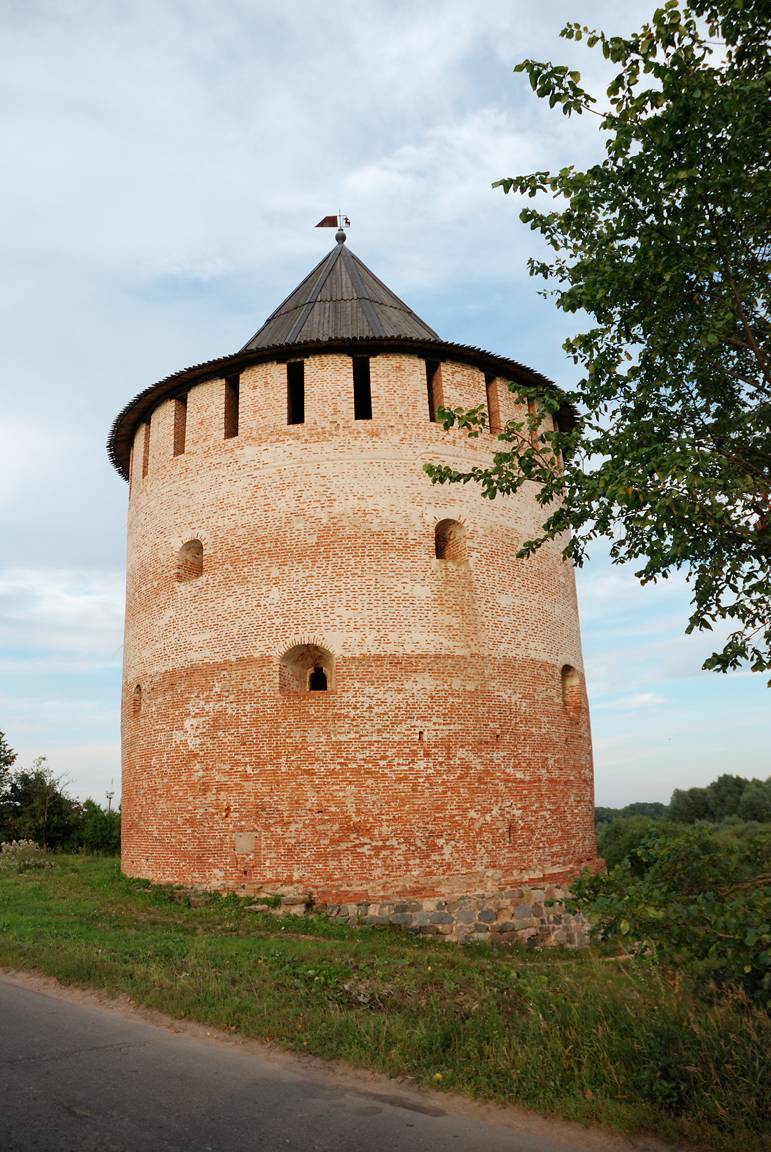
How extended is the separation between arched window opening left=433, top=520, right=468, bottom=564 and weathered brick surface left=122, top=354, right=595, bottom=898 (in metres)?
0.21

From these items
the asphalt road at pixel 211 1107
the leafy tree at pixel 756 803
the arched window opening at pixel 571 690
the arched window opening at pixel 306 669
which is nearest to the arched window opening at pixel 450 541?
the arched window opening at pixel 306 669

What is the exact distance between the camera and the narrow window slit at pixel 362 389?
13.3 m

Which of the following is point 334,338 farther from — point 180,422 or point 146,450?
point 146,450

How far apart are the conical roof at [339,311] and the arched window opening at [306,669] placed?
16.6ft

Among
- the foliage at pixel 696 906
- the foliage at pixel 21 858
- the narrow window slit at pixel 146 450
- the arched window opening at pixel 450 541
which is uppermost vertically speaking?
the narrow window slit at pixel 146 450

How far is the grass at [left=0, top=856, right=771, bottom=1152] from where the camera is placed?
4.31 m

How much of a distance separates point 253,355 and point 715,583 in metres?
9.57

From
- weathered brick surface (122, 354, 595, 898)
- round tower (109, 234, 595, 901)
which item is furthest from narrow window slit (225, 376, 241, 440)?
weathered brick surface (122, 354, 595, 898)

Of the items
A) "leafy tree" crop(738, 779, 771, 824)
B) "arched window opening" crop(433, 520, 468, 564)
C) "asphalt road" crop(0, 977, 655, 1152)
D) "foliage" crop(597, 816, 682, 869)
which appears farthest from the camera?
"leafy tree" crop(738, 779, 771, 824)

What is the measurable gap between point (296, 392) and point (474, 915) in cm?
891

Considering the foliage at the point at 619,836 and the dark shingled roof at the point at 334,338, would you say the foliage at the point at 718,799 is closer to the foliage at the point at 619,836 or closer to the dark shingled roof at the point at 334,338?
the foliage at the point at 619,836

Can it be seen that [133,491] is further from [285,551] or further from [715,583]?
[715,583]

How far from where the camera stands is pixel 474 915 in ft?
36.1

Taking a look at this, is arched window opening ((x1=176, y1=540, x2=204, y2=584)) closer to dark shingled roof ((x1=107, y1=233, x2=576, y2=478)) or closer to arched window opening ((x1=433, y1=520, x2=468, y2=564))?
dark shingled roof ((x1=107, y1=233, x2=576, y2=478))
